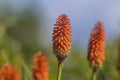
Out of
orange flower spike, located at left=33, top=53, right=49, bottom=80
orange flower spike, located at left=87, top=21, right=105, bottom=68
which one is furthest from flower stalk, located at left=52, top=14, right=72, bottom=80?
orange flower spike, located at left=87, top=21, right=105, bottom=68

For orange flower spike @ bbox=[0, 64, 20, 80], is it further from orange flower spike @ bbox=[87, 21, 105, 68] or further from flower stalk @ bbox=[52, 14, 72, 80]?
orange flower spike @ bbox=[87, 21, 105, 68]

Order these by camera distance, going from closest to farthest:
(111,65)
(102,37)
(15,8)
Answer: (102,37)
(111,65)
(15,8)

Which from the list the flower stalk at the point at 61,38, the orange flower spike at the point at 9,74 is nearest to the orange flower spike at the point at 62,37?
the flower stalk at the point at 61,38

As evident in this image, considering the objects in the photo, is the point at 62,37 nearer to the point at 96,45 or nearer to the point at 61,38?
the point at 61,38

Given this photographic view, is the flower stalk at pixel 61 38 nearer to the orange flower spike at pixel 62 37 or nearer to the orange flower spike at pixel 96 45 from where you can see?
the orange flower spike at pixel 62 37

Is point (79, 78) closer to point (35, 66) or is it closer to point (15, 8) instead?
point (35, 66)

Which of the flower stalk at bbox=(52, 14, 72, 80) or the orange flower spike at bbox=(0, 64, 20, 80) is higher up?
the flower stalk at bbox=(52, 14, 72, 80)

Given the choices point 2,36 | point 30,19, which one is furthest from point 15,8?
point 2,36

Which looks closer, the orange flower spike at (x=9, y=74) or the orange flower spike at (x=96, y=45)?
the orange flower spike at (x=9, y=74)
